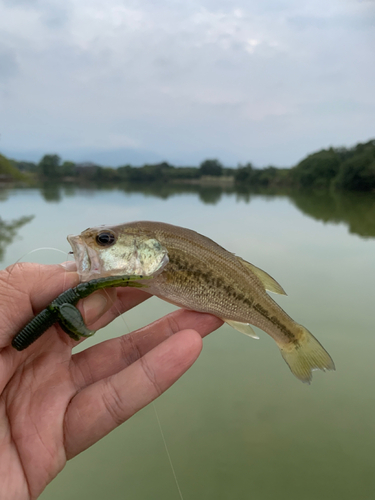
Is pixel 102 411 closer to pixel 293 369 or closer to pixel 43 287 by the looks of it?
pixel 43 287

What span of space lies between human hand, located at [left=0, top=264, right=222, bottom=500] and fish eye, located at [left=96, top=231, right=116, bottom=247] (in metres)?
0.23

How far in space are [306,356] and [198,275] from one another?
3.09ft

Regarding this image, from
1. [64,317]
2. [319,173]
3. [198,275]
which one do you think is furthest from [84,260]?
[319,173]

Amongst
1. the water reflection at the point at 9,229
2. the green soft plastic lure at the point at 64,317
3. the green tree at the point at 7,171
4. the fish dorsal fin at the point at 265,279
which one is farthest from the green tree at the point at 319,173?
the green soft plastic lure at the point at 64,317

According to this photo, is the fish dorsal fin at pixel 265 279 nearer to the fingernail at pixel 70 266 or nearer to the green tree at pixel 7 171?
the fingernail at pixel 70 266

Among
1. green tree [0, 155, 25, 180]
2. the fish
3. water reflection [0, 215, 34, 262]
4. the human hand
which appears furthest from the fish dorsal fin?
green tree [0, 155, 25, 180]

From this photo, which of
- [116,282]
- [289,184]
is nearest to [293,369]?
[116,282]

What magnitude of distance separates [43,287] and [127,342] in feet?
2.44

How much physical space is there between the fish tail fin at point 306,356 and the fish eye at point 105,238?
4.58 ft

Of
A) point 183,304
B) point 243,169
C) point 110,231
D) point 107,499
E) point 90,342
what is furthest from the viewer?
point 243,169

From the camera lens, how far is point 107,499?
2562 millimetres

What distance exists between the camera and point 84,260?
174 centimetres

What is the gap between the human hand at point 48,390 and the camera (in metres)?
1.65

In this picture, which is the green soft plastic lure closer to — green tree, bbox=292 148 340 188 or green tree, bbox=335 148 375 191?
green tree, bbox=335 148 375 191
